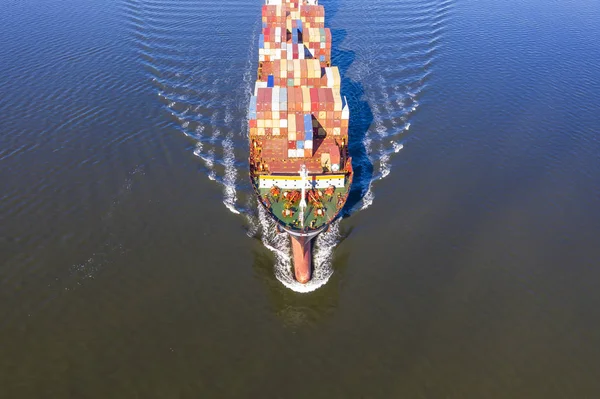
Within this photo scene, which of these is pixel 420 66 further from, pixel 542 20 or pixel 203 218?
pixel 203 218

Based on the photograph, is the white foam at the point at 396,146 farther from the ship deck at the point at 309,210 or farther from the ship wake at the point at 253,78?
the ship deck at the point at 309,210

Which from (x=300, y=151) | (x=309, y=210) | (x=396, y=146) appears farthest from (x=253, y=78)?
(x=309, y=210)

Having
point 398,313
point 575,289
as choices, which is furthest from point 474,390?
point 575,289

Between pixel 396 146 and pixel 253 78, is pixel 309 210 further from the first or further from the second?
pixel 253 78

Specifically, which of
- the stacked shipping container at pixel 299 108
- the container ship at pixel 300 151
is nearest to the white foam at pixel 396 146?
the container ship at pixel 300 151

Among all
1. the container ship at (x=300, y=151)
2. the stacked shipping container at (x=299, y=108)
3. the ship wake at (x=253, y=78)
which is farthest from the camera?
the ship wake at (x=253, y=78)

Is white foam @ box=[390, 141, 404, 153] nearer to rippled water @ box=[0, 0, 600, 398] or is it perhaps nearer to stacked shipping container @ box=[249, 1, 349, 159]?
rippled water @ box=[0, 0, 600, 398]

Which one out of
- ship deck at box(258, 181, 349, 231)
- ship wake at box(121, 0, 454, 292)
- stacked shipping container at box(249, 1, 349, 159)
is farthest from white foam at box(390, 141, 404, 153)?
ship deck at box(258, 181, 349, 231)
